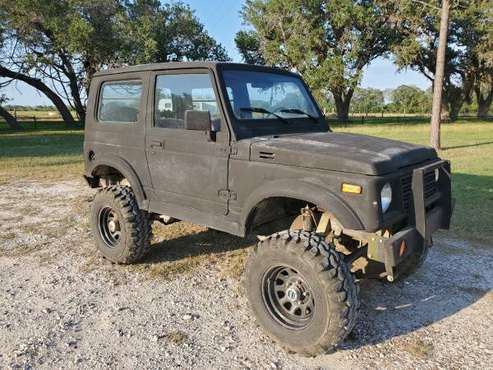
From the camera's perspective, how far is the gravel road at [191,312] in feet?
10.6

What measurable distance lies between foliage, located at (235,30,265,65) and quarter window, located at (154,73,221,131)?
1380 inches

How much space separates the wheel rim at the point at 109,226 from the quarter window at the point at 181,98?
132 cm

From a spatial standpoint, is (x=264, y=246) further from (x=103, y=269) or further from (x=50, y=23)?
(x=50, y=23)

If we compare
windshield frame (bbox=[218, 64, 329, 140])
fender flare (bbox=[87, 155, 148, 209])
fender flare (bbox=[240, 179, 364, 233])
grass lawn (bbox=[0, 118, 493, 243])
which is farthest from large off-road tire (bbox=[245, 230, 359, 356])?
grass lawn (bbox=[0, 118, 493, 243])

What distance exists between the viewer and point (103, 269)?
4.87 meters

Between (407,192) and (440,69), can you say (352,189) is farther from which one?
(440,69)

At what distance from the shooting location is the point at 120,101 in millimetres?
4844

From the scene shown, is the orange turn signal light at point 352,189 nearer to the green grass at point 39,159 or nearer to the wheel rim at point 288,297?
the wheel rim at point 288,297

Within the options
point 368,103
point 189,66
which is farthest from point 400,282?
point 368,103

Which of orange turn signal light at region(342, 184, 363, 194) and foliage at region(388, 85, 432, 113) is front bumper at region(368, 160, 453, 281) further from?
foliage at region(388, 85, 432, 113)

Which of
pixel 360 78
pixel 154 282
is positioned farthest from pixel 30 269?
pixel 360 78

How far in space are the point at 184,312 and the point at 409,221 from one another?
6.87 ft

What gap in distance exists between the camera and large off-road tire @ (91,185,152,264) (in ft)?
15.4

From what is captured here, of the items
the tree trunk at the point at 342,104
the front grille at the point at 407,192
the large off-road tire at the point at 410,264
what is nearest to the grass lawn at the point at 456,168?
the large off-road tire at the point at 410,264
